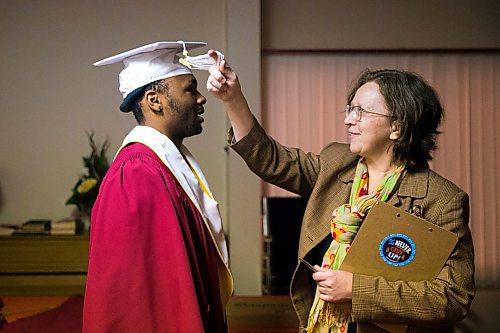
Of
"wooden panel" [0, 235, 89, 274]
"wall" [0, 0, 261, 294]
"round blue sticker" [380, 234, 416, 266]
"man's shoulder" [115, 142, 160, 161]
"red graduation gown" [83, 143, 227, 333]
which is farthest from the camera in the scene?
"wall" [0, 0, 261, 294]

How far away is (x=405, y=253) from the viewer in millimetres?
1789

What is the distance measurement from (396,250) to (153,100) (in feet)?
2.48

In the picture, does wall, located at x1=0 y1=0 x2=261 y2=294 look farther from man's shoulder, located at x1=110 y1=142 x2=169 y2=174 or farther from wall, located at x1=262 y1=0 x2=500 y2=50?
man's shoulder, located at x1=110 y1=142 x2=169 y2=174

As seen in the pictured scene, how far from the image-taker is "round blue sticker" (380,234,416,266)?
5.85ft

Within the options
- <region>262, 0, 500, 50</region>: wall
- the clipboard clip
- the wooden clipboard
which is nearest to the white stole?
the clipboard clip

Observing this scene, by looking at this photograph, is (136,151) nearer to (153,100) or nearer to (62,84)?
(153,100)

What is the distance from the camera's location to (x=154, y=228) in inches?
62.8

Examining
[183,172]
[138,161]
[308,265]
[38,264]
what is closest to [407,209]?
[308,265]

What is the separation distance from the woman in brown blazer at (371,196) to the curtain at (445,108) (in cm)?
311

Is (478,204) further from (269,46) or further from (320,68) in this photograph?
(269,46)

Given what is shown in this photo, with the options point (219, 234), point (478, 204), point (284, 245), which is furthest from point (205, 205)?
point (478, 204)

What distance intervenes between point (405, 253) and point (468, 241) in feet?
0.59

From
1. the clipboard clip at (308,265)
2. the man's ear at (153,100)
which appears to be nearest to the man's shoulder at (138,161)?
the man's ear at (153,100)

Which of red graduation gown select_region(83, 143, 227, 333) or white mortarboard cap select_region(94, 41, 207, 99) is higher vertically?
white mortarboard cap select_region(94, 41, 207, 99)
